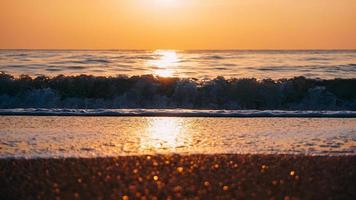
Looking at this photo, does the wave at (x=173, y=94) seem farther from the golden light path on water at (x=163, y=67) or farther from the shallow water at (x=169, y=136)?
the shallow water at (x=169, y=136)

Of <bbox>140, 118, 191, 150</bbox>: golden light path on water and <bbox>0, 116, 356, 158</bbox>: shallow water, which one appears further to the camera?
<bbox>140, 118, 191, 150</bbox>: golden light path on water

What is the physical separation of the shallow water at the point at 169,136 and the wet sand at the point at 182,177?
3.16 feet

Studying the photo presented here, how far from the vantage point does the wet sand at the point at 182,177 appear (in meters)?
8.25

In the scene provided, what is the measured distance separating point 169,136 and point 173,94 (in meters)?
11.0

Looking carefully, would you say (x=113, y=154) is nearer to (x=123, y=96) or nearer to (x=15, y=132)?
(x=15, y=132)

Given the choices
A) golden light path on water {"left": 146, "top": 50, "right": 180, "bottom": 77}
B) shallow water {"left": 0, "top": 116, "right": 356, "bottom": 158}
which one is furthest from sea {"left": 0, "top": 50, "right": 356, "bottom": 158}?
golden light path on water {"left": 146, "top": 50, "right": 180, "bottom": 77}

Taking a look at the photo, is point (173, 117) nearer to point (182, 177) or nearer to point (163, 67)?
point (182, 177)

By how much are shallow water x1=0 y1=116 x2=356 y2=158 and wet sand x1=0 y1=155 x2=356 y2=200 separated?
963 mm

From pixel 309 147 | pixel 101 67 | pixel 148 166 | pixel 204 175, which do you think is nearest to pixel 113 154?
pixel 148 166

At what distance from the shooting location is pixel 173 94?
24.9m

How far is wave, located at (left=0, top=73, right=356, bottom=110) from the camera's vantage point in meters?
23.8

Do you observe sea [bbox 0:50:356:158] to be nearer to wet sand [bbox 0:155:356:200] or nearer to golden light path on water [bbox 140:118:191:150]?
golden light path on water [bbox 140:118:191:150]

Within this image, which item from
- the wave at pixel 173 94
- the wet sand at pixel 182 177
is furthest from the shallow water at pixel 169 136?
the wave at pixel 173 94

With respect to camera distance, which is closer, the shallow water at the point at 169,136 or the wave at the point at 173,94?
the shallow water at the point at 169,136
